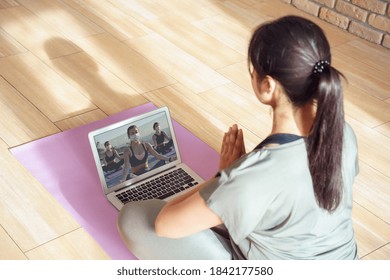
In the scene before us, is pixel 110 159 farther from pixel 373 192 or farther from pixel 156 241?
pixel 373 192

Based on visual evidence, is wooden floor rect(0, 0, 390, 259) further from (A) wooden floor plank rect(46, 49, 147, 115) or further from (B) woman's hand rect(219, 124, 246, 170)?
(B) woman's hand rect(219, 124, 246, 170)

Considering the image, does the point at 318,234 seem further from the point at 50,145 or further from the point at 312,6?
the point at 312,6

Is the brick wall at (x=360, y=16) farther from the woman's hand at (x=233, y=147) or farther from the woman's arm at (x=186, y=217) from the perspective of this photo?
the woman's arm at (x=186, y=217)

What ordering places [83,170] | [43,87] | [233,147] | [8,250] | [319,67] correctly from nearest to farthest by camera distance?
Result: [319,67] → [233,147] → [8,250] → [83,170] → [43,87]

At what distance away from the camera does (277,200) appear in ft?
3.78

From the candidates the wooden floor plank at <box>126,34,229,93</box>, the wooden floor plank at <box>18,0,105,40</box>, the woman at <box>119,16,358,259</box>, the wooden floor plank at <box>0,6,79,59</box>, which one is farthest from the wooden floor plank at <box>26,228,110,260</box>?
the wooden floor plank at <box>18,0,105,40</box>

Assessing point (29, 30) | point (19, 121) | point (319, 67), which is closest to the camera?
point (319, 67)

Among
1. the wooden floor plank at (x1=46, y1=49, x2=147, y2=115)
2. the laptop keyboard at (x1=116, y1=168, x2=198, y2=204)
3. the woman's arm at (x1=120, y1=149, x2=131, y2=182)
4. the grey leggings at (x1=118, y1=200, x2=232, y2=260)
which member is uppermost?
the grey leggings at (x1=118, y1=200, x2=232, y2=260)

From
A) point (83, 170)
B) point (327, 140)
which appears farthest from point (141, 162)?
point (327, 140)

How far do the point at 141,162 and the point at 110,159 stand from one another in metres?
0.11

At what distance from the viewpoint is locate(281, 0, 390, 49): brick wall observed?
2.84 m

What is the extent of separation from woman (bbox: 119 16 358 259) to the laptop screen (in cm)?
55
